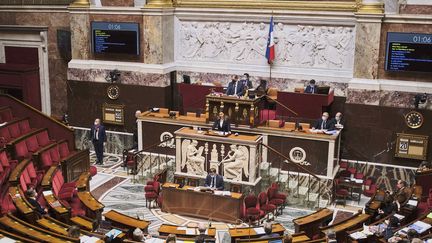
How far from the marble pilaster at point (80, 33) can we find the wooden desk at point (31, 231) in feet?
30.3

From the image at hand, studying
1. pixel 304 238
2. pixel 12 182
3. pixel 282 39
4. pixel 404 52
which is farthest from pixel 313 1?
pixel 12 182

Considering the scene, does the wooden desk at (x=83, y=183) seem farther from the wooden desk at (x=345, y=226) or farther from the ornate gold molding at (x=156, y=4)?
the ornate gold molding at (x=156, y=4)

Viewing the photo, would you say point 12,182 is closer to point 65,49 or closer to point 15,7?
point 65,49

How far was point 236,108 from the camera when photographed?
1552 cm

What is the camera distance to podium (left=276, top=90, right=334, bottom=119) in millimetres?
15617

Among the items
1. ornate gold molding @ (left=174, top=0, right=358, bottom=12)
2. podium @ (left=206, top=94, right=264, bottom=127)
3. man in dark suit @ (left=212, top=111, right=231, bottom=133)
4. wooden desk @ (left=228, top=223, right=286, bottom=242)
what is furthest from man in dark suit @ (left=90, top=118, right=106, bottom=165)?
wooden desk @ (left=228, top=223, right=286, bottom=242)

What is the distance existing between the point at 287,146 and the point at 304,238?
16.9 ft

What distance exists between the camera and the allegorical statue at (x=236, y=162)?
1434cm

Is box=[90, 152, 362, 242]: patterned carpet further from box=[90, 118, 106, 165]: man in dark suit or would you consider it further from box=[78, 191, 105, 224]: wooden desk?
box=[78, 191, 105, 224]: wooden desk

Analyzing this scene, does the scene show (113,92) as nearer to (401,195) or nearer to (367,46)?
(367,46)

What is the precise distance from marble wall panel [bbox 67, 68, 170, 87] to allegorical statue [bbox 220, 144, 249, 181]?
4.39 m

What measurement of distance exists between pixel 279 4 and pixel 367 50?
324 cm

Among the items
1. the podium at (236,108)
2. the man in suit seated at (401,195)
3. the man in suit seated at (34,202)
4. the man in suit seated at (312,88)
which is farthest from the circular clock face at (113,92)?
the man in suit seated at (401,195)

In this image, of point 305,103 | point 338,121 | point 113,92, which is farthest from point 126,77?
point 338,121
